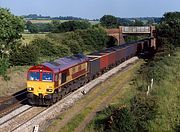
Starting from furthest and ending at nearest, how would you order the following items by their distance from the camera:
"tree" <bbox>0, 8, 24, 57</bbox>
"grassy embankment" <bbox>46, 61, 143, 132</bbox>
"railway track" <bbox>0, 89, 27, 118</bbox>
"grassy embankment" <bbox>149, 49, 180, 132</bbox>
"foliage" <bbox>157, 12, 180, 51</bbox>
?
1. "foliage" <bbox>157, 12, 180, 51</bbox>
2. "tree" <bbox>0, 8, 24, 57</bbox>
3. "railway track" <bbox>0, 89, 27, 118</bbox>
4. "grassy embankment" <bbox>46, 61, 143, 132</bbox>
5. "grassy embankment" <bbox>149, 49, 180, 132</bbox>

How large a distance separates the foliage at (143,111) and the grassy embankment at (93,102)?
308 cm

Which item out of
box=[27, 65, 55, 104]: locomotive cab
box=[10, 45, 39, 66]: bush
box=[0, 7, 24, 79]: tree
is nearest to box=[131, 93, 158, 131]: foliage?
box=[27, 65, 55, 104]: locomotive cab

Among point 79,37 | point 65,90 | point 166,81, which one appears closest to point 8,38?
point 65,90

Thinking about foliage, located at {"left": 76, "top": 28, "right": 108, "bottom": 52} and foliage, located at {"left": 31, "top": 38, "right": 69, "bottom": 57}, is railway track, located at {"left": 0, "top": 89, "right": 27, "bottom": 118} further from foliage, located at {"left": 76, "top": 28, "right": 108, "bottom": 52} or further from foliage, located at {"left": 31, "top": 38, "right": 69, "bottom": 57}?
foliage, located at {"left": 76, "top": 28, "right": 108, "bottom": 52}

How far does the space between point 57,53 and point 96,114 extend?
49.9 m

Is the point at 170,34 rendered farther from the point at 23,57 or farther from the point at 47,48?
the point at 23,57

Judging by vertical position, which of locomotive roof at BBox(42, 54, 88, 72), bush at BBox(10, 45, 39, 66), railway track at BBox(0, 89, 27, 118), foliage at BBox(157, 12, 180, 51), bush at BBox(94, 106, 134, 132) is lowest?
railway track at BBox(0, 89, 27, 118)

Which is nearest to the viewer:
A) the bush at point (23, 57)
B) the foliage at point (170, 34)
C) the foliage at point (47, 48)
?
the bush at point (23, 57)

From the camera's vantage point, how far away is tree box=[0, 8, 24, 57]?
1776 inches

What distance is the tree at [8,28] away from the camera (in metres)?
45.1

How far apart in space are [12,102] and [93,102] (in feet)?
22.3

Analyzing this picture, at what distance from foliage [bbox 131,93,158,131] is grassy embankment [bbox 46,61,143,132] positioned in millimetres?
3083

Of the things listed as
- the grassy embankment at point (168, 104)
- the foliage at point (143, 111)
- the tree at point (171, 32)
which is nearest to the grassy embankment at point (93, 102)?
the grassy embankment at point (168, 104)

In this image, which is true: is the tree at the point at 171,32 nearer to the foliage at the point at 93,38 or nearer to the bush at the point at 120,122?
the foliage at the point at 93,38
